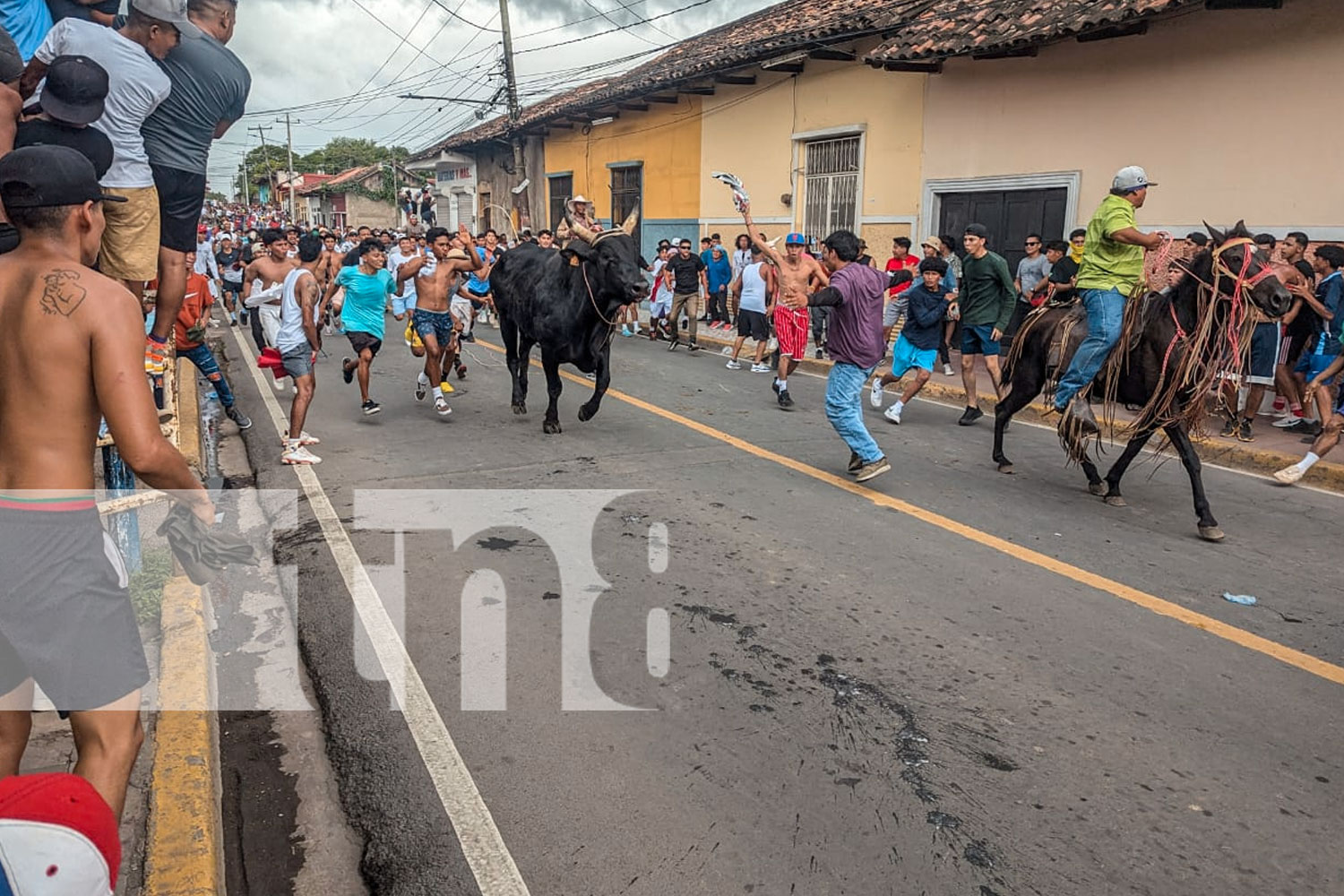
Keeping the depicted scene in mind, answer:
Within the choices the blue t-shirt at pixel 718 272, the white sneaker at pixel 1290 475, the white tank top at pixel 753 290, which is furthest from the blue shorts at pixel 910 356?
the blue t-shirt at pixel 718 272

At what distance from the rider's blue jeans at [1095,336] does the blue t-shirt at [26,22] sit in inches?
250

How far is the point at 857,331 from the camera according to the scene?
6961 mm

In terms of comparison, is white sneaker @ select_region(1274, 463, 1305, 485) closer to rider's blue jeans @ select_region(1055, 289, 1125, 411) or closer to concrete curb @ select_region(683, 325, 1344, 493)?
concrete curb @ select_region(683, 325, 1344, 493)

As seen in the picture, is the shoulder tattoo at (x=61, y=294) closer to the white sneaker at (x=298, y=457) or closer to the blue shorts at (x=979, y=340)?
the white sneaker at (x=298, y=457)

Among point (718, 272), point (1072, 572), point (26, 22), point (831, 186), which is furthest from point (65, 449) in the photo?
point (831, 186)

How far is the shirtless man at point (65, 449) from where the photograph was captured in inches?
88.7

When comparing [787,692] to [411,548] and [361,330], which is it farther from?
[361,330]

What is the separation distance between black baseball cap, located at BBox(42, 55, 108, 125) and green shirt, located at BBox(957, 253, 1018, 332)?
797 centimetres

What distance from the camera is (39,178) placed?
2.31 m

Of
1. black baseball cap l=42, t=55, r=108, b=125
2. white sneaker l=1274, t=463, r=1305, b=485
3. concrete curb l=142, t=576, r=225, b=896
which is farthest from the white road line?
white sneaker l=1274, t=463, r=1305, b=485

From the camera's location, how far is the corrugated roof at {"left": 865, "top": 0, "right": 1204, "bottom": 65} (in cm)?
1058

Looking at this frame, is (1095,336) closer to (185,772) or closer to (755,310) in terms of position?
(185,772)

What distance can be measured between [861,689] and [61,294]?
3.04 meters

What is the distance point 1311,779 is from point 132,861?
12.4 ft
